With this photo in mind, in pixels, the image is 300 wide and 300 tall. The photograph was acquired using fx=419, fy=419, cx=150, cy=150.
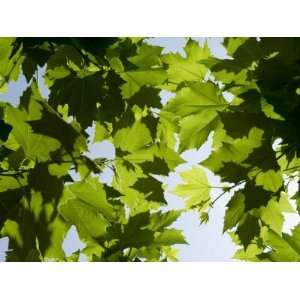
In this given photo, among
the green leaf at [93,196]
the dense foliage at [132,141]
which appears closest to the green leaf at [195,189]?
the dense foliage at [132,141]

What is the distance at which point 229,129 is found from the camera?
4.43 ft

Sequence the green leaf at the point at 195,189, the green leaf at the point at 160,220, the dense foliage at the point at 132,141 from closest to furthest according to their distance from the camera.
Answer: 1. the dense foliage at the point at 132,141
2. the green leaf at the point at 160,220
3. the green leaf at the point at 195,189

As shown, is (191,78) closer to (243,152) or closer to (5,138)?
(243,152)

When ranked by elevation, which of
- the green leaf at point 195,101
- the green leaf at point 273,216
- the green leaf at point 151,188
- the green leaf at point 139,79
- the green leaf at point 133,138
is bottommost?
the green leaf at point 273,216

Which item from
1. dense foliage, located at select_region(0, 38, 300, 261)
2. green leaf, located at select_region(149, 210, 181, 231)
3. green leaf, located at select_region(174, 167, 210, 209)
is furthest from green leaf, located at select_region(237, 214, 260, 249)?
green leaf, located at select_region(174, 167, 210, 209)

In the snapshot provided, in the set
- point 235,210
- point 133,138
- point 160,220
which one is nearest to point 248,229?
point 235,210

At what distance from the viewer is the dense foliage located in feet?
4.26

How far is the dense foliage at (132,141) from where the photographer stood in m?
1.30

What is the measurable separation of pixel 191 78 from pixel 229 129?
1.48ft

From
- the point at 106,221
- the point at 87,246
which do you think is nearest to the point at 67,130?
the point at 106,221

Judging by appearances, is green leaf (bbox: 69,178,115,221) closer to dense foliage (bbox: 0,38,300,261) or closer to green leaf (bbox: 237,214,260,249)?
dense foliage (bbox: 0,38,300,261)

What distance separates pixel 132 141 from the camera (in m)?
1.59

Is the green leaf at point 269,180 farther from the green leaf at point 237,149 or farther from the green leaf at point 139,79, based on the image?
the green leaf at point 139,79

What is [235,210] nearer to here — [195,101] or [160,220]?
→ [160,220]
